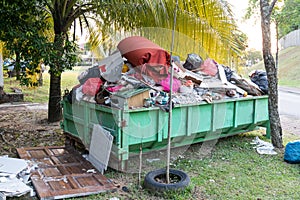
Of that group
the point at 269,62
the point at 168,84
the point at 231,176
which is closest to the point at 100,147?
the point at 168,84

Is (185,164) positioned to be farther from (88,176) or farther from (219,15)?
(219,15)

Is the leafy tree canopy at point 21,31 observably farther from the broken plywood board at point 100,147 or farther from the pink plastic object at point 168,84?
the pink plastic object at point 168,84

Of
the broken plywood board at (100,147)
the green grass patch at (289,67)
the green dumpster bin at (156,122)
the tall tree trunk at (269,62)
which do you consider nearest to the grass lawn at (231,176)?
the broken plywood board at (100,147)

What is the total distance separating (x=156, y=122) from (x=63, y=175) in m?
1.61

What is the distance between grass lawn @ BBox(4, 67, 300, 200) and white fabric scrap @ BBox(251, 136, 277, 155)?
0.12 meters

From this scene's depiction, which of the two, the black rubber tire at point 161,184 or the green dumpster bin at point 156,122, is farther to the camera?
the green dumpster bin at point 156,122

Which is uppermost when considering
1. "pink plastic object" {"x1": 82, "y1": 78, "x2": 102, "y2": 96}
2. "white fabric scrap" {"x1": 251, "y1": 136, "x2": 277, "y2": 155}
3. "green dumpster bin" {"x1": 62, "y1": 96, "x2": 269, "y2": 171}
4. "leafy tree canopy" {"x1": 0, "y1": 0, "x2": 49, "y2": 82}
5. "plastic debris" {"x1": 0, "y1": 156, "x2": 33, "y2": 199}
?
"leafy tree canopy" {"x1": 0, "y1": 0, "x2": 49, "y2": 82}

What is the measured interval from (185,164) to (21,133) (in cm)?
404

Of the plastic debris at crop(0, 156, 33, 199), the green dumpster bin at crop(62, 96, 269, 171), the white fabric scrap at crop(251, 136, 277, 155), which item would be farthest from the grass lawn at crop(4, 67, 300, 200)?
the plastic debris at crop(0, 156, 33, 199)

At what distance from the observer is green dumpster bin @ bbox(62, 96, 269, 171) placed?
4570mm

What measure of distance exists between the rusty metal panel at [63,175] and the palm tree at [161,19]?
2482mm

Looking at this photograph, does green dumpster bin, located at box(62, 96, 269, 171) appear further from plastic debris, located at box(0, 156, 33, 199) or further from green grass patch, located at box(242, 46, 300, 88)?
green grass patch, located at box(242, 46, 300, 88)

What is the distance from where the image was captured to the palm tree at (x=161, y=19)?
6961mm

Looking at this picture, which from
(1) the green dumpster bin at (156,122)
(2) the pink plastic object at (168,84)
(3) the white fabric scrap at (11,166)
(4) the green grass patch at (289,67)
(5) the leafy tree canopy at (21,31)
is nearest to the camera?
(3) the white fabric scrap at (11,166)
